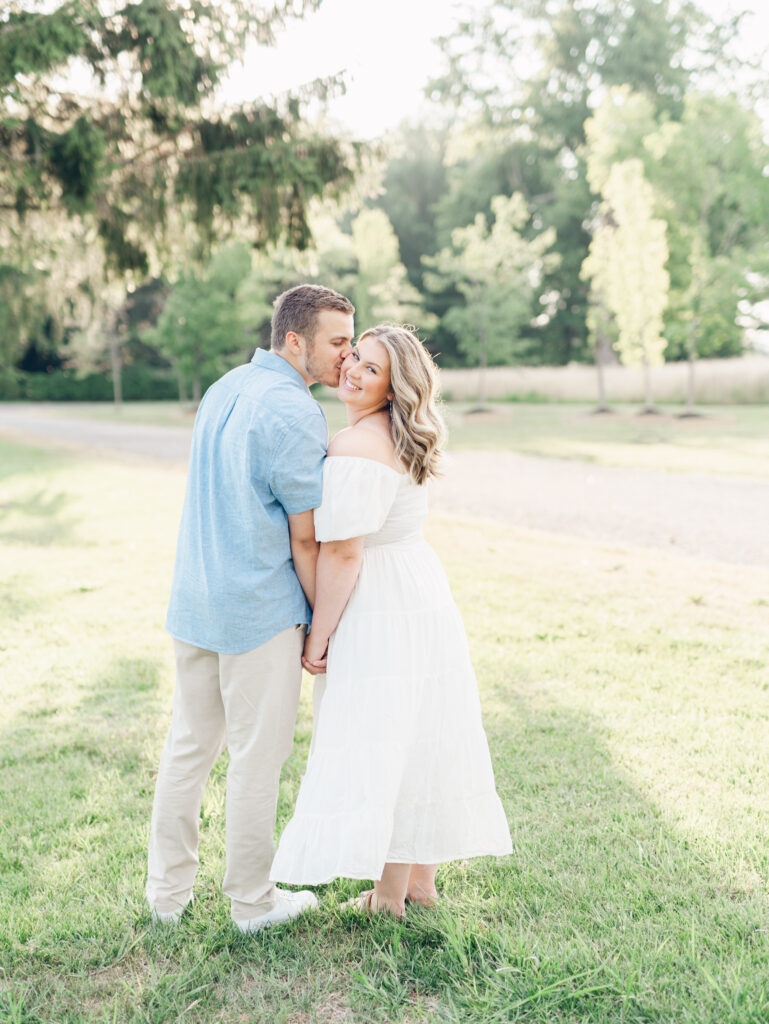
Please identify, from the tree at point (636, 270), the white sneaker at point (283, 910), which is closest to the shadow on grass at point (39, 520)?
the white sneaker at point (283, 910)

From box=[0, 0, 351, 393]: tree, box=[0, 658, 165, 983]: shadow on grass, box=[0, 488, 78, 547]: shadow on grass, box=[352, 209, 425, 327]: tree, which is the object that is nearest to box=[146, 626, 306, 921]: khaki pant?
box=[0, 658, 165, 983]: shadow on grass

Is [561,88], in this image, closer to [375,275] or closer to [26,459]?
[375,275]

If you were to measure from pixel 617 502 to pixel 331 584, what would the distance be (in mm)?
9231

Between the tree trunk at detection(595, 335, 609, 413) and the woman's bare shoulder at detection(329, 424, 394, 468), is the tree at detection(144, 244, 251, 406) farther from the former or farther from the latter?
the woman's bare shoulder at detection(329, 424, 394, 468)

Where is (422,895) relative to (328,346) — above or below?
below

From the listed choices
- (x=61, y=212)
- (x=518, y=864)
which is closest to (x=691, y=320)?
(x=61, y=212)

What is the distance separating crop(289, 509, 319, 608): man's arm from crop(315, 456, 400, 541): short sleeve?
0.05m

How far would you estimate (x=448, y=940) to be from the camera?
259cm

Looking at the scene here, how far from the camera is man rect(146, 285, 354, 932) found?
244 centimetres

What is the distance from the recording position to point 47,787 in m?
3.71

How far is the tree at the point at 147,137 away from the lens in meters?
8.10

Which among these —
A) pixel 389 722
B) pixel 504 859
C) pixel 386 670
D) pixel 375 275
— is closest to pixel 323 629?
pixel 386 670

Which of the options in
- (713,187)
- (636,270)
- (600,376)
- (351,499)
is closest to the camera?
(351,499)

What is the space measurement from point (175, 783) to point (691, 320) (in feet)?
90.0
